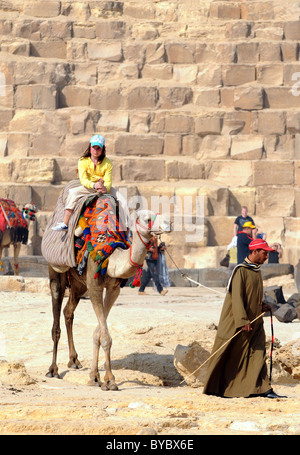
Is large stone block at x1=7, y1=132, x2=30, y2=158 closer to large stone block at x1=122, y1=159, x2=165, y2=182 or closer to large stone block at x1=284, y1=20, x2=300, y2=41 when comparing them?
large stone block at x1=122, y1=159, x2=165, y2=182

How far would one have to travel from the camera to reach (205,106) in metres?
27.2

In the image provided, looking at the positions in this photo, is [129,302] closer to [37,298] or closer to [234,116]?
[37,298]

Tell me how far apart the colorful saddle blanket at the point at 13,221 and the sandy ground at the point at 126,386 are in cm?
345

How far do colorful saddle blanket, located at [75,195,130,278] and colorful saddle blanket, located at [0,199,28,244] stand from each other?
932 cm

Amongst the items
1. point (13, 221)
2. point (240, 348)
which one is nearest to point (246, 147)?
point (13, 221)

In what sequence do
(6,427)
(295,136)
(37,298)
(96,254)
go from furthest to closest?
(295,136) < (37,298) < (96,254) < (6,427)

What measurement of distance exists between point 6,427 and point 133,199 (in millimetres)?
17943

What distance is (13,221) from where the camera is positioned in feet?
62.6

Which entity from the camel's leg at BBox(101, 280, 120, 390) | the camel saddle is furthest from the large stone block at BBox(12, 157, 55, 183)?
the camel's leg at BBox(101, 280, 120, 390)

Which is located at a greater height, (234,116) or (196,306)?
(234,116)

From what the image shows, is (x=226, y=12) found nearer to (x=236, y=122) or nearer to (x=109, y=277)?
(x=236, y=122)

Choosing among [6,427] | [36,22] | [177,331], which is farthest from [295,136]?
[6,427]

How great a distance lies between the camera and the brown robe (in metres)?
8.23

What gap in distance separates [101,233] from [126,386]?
1.49 m
